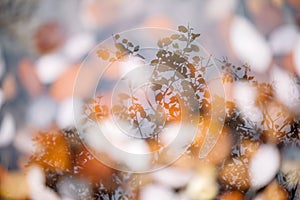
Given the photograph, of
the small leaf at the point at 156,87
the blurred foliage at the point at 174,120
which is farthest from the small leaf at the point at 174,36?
the small leaf at the point at 156,87

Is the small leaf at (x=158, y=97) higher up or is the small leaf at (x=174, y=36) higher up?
the small leaf at (x=174, y=36)

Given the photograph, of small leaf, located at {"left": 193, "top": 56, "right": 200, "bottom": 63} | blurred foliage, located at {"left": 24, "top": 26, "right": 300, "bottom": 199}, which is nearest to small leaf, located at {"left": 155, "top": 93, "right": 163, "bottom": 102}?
blurred foliage, located at {"left": 24, "top": 26, "right": 300, "bottom": 199}

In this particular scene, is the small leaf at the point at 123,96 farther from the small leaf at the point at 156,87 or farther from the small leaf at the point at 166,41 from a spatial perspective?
the small leaf at the point at 166,41

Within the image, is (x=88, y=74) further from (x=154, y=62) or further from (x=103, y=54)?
(x=154, y=62)

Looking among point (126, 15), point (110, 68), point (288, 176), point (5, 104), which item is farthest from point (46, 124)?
point (288, 176)

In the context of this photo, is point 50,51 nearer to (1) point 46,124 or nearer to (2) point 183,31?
(1) point 46,124

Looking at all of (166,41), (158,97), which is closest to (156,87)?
(158,97)

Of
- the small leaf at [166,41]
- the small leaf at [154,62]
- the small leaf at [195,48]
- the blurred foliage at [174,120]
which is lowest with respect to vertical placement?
the blurred foliage at [174,120]

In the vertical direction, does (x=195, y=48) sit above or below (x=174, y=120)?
A: above
